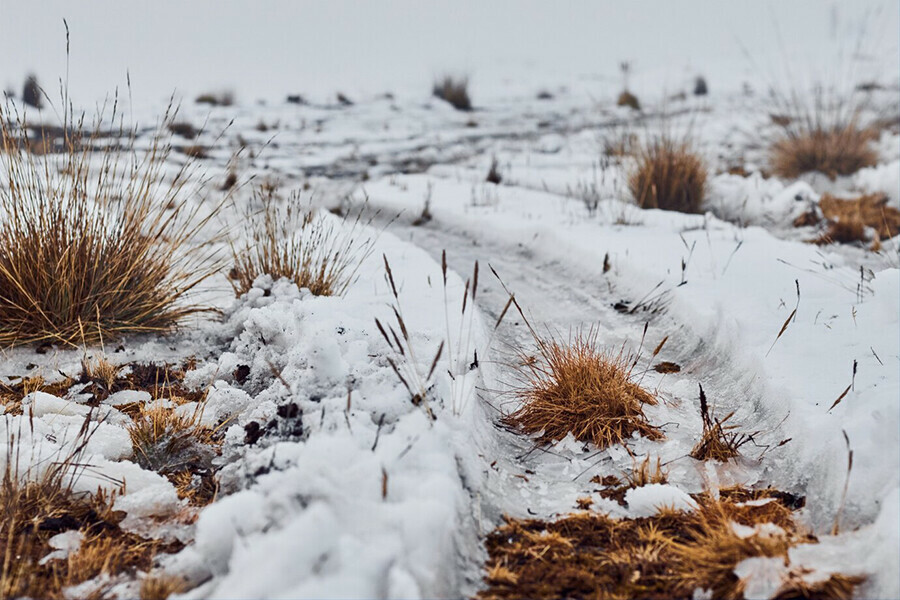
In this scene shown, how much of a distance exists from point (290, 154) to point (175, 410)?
7.92 metres

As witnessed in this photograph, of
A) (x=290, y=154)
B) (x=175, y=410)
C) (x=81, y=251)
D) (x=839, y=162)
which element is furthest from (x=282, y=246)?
(x=839, y=162)

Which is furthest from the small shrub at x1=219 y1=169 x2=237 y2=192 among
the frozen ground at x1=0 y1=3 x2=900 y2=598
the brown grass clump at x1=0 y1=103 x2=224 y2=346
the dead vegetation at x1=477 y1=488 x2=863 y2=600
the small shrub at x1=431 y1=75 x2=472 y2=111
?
the small shrub at x1=431 y1=75 x2=472 y2=111

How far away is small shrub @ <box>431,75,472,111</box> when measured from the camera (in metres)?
14.9

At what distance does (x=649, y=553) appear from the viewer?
1.75m

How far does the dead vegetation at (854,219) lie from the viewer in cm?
562

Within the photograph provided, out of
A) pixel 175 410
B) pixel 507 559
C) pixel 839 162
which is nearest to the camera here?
pixel 507 559

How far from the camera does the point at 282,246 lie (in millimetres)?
3602

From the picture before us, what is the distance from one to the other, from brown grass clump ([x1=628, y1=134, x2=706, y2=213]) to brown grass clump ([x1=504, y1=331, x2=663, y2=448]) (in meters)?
3.93

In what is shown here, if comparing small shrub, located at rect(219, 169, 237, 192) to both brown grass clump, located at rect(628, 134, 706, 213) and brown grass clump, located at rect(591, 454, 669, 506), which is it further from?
brown grass clump, located at rect(591, 454, 669, 506)

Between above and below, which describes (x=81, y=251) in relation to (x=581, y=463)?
above

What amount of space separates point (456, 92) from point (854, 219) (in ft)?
34.8

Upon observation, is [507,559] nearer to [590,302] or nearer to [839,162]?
[590,302]

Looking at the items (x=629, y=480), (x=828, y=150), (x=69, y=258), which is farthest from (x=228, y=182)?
(x=828, y=150)

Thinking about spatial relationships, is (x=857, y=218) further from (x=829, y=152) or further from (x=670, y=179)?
(x=829, y=152)
